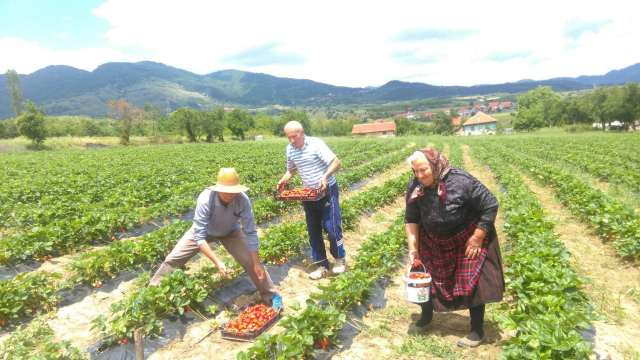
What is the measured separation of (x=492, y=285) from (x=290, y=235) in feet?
11.4

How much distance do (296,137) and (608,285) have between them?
4.75m

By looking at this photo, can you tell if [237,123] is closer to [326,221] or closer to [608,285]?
[326,221]

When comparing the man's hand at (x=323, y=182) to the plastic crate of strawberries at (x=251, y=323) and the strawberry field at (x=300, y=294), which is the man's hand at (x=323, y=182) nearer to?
the strawberry field at (x=300, y=294)

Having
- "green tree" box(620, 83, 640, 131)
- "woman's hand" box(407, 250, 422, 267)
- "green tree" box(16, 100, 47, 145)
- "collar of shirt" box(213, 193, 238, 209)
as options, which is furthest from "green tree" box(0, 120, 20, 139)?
"green tree" box(620, 83, 640, 131)

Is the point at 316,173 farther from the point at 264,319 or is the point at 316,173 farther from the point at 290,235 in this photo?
the point at 264,319

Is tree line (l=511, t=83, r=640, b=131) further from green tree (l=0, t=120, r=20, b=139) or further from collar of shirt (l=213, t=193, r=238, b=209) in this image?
green tree (l=0, t=120, r=20, b=139)

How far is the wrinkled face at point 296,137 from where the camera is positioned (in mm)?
4750

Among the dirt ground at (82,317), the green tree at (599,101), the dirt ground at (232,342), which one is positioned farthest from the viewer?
the green tree at (599,101)

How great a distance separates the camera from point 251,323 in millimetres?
3910

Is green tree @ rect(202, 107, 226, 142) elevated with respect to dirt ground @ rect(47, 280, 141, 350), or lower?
elevated

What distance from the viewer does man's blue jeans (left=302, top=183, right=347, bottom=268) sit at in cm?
510

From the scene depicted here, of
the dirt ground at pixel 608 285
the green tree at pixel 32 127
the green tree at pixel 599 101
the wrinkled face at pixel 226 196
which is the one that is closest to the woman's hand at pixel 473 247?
the dirt ground at pixel 608 285

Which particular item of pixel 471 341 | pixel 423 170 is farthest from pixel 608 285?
pixel 423 170

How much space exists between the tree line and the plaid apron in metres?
63.4
